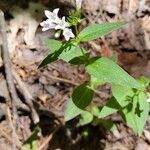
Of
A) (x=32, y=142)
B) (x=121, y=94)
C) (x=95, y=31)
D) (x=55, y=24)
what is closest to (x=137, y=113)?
(x=121, y=94)

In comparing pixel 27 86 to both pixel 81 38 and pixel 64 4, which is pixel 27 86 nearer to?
pixel 64 4

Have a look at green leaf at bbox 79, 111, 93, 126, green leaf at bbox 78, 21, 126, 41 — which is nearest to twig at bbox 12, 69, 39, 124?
green leaf at bbox 79, 111, 93, 126

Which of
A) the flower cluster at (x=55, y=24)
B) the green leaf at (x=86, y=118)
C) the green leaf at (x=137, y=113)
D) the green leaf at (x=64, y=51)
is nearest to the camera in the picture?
the flower cluster at (x=55, y=24)

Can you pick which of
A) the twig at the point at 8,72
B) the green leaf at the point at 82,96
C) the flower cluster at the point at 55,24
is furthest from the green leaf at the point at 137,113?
the twig at the point at 8,72

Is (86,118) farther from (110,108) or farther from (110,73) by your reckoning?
(110,73)

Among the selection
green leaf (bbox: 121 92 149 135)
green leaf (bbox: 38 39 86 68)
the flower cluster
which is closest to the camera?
the flower cluster

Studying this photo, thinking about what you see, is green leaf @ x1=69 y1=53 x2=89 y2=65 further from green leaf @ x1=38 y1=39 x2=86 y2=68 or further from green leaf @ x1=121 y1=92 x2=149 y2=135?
green leaf @ x1=121 y1=92 x2=149 y2=135

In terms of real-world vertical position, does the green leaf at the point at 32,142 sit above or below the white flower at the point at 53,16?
below

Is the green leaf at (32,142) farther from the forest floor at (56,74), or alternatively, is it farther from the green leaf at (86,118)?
the green leaf at (86,118)
